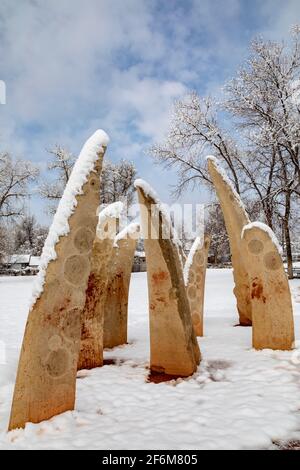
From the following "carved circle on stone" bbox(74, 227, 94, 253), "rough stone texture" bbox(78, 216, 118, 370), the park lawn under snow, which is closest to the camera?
the park lawn under snow

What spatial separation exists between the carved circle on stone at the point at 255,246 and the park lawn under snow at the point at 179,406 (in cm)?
176

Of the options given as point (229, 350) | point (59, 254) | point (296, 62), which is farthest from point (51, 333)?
point (296, 62)

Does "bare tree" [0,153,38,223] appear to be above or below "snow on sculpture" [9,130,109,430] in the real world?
above

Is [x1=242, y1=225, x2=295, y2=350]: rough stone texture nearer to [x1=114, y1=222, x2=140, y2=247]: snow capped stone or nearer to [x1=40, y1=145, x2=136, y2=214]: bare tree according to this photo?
[x1=114, y1=222, x2=140, y2=247]: snow capped stone

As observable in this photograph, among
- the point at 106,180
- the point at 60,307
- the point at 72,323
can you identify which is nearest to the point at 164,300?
the point at 72,323

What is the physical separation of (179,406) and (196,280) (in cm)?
398

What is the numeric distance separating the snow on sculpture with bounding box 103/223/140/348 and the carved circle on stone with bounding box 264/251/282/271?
275cm

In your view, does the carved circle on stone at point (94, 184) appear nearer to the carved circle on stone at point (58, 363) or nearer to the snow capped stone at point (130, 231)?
the carved circle on stone at point (58, 363)

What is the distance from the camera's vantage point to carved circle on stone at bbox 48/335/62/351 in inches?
150

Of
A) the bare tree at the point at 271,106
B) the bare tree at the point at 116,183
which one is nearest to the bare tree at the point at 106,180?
the bare tree at the point at 116,183

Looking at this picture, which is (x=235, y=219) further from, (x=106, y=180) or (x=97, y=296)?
(x=106, y=180)

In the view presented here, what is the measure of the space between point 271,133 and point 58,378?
15.4 metres

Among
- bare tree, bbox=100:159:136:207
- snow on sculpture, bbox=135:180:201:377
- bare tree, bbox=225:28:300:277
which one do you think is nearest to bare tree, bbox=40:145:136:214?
bare tree, bbox=100:159:136:207

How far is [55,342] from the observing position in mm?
3863
